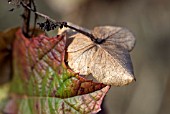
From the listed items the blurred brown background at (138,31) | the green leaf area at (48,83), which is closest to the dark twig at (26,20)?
the green leaf area at (48,83)

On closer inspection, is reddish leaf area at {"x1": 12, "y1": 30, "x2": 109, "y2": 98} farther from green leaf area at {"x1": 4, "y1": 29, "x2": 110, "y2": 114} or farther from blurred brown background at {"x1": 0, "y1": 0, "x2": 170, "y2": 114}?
blurred brown background at {"x1": 0, "y1": 0, "x2": 170, "y2": 114}

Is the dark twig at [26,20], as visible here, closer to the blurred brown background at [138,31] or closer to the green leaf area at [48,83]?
the green leaf area at [48,83]

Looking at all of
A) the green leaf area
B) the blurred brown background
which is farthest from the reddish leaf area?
the blurred brown background

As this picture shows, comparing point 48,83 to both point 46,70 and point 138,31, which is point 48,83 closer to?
point 46,70

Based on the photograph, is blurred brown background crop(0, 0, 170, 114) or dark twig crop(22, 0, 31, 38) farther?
blurred brown background crop(0, 0, 170, 114)

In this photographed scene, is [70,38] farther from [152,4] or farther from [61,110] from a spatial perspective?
[152,4]

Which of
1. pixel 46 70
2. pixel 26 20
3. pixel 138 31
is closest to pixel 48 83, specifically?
pixel 46 70

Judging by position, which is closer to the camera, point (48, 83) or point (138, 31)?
point (48, 83)
